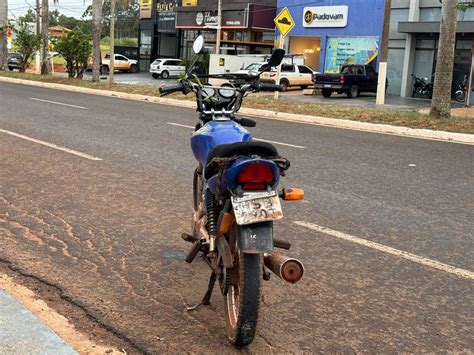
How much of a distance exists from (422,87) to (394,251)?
1023 inches

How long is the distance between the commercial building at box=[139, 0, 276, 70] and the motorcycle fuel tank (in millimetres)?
36788

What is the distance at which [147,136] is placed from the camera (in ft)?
37.6

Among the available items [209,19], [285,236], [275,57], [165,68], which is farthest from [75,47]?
[275,57]

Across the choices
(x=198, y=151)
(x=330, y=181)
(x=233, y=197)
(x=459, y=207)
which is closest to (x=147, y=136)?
(x=330, y=181)

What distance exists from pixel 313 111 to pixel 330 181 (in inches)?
416

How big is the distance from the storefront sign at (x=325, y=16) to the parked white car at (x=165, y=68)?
420 inches

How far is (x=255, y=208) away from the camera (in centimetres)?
323

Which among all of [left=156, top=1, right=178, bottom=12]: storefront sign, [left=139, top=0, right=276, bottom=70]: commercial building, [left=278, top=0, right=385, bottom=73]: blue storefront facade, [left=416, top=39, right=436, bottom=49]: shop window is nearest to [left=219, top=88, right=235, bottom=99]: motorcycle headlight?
[left=416, top=39, right=436, bottom=49]: shop window

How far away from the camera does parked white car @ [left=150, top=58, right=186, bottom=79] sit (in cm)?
4319

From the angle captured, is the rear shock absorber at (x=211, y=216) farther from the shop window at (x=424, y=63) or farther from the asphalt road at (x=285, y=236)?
the shop window at (x=424, y=63)

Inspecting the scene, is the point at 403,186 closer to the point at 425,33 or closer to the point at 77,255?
the point at 77,255

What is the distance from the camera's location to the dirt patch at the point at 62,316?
11.0ft

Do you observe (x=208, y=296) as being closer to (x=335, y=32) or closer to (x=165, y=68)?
(x=335, y=32)

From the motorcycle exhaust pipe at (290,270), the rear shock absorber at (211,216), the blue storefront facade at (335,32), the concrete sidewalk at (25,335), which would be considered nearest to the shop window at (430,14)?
the blue storefront facade at (335,32)
